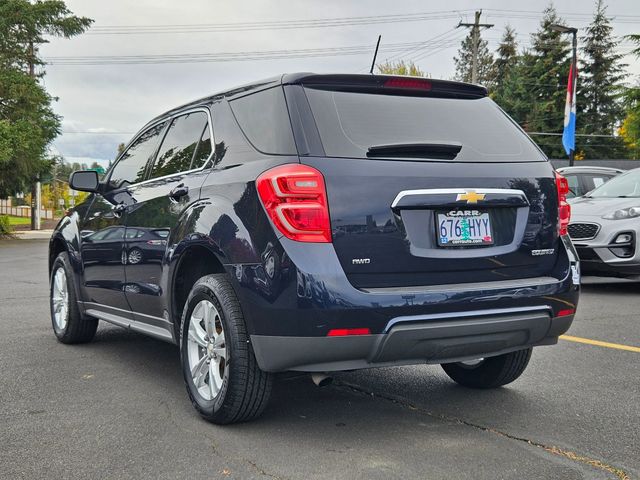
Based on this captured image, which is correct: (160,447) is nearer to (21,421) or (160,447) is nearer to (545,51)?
(21,421)

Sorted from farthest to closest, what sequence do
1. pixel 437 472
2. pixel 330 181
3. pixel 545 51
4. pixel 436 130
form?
1. pixel 545 51
2. pixel 436 130
3. pixel 330 181
4. pixel 437 472

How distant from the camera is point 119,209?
514 cm

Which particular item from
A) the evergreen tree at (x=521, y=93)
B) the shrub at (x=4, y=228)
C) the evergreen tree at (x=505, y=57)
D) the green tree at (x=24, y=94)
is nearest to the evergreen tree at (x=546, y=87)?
the evergreen tree at (x=521, y=93)

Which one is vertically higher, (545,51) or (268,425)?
(545,51)

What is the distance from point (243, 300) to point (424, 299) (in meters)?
0.86

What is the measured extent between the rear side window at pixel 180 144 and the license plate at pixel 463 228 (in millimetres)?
1660

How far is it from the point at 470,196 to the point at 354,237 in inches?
25.5

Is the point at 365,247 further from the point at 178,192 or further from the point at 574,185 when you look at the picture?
the point at 574,185

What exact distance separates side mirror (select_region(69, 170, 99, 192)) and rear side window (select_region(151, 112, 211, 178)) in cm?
86

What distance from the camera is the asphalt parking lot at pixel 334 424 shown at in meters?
3.21

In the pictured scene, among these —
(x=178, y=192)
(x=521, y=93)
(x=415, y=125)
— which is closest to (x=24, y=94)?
(x=178, y=192)

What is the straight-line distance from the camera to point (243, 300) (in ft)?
11.4

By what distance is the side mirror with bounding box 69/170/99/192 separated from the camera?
18.2 feet

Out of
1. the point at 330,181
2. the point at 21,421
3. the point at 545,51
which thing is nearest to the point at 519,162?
the point at 330,181
